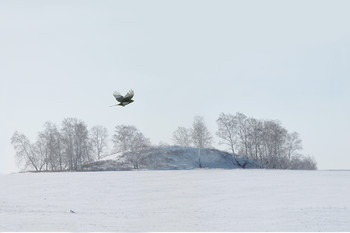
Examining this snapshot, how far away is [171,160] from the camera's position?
237 ft

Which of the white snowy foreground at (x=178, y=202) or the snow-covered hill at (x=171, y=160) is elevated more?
the snow-covered hill at (x=171, y=160)

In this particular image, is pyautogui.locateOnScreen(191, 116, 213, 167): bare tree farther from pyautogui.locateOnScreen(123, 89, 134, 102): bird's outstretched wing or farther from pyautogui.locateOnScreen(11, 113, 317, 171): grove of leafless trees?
pyautogui.locateOnScreen(123, 89, 134, 102): bird's outstretched wing

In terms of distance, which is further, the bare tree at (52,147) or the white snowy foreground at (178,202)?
the bare tree at (52,147)

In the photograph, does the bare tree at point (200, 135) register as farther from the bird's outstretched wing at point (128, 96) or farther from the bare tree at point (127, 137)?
the bird's outstretched wing at point (128, 96)

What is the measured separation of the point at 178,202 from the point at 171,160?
3417 cm

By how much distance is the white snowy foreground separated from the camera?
29016mm

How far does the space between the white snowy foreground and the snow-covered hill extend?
Result: 12998 millimetres

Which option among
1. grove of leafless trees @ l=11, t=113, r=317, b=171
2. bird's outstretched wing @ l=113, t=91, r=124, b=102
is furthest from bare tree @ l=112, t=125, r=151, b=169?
bird's outstretched wing @ l=113, t=91, r=124, b=102

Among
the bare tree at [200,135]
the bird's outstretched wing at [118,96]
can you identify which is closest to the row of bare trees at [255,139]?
the bare tree at [200,135]

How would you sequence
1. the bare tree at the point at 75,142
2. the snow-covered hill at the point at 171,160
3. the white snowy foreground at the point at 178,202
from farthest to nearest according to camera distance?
the bare tree at the point at 75,142 → the snow-covered hill at the point at 171,160 → the white snowy foreground at the point at 178,202

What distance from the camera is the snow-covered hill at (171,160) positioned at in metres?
71.4

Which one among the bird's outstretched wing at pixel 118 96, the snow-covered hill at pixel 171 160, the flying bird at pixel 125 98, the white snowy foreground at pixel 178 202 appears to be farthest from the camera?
the snow-covered hill at pixel 171 160

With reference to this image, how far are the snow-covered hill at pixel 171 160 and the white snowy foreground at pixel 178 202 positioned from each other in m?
13.0

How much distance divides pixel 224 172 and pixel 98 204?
85.2 ft
